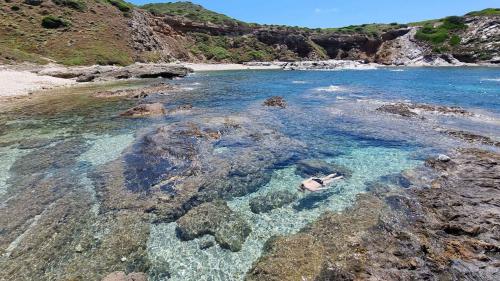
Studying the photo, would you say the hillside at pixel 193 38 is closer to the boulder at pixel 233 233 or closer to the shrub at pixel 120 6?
the shrub at pixel 120 6

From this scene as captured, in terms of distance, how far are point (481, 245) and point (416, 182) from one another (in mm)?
5209

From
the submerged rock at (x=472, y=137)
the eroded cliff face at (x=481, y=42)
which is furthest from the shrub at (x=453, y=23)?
the submerged rock at (x=472, y=137)

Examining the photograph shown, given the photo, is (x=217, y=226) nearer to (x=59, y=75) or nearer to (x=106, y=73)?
(x=59, y=75)

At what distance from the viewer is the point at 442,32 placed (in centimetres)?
12094

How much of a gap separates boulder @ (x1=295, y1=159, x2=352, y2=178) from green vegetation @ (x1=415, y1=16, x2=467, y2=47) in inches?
4611

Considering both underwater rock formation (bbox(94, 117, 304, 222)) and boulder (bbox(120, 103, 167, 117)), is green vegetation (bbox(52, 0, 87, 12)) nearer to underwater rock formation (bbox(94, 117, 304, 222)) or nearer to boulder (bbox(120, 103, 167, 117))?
boulder (bbox(120, 103, 167, 117))

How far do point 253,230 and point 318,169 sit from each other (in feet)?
20.9

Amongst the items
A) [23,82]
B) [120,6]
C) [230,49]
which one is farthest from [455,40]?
[23,82]

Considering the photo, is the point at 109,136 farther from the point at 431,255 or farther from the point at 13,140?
the point at 431,255

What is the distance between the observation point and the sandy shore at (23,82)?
4117 cm

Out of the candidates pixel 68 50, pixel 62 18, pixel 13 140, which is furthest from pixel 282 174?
pixel 62 18

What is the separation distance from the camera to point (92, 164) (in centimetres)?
1791

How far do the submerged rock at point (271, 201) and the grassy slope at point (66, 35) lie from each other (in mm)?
60835

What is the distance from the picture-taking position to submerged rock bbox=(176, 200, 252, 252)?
11.0 m
